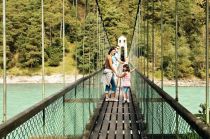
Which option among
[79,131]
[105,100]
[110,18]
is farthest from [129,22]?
[79,131]

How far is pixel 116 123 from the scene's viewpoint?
6.65m

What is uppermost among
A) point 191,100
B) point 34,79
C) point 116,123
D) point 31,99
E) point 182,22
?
point 182,22

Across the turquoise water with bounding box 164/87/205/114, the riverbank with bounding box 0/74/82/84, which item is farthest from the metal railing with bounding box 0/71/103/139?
the riverbank with bounding box 0/74/82/84

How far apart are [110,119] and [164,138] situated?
378 cm

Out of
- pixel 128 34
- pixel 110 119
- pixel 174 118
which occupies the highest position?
pixel 128 34

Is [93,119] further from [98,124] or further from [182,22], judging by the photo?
[182,22]

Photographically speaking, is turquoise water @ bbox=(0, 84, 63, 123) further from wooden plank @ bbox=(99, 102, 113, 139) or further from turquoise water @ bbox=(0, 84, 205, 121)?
wooden plank @ bbox=(99, 102, 113, 139)

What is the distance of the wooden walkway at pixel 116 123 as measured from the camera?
18.4 ft

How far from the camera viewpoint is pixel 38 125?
2.27m

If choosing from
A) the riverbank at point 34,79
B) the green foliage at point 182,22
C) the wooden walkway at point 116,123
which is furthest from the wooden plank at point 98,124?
the riverbank at point 34,79

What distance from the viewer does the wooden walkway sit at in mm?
5598

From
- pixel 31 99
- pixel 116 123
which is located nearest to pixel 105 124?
pixel 116 123

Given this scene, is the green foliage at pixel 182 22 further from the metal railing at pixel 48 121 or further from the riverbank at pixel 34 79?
the riverbank at pixel 34 79

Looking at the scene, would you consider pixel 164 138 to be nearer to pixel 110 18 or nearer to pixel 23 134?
pixel 23 134
